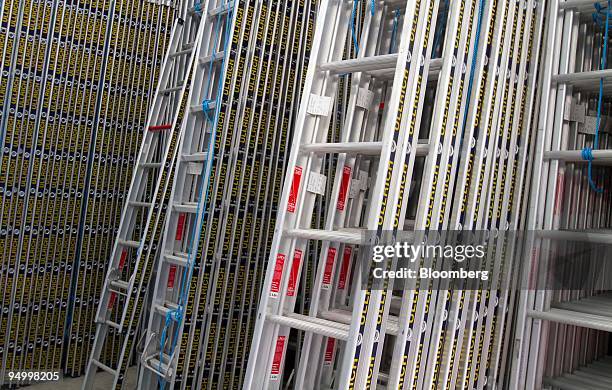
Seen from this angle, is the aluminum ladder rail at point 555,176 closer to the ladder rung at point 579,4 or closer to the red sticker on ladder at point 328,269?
the ladder rung at point 579,4

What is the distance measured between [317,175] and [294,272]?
0.52 meters

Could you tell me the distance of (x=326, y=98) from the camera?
9.38ft

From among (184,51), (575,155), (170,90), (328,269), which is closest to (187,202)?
(170,90)

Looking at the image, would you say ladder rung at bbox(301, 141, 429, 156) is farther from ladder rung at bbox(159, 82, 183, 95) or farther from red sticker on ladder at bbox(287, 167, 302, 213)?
ladder rung at bbox(159, 82, 183, 95)

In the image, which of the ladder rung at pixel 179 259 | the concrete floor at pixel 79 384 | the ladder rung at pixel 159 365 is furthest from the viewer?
the concrete floor at pixel 79 384

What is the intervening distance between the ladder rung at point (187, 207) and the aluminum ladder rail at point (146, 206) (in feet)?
1.04

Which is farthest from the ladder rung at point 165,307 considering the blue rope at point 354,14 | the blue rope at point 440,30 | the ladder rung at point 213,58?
the blue rope at point 440,30

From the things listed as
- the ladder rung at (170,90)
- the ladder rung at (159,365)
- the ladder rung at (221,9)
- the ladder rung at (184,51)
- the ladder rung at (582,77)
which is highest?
the ladder rung at (221,9)

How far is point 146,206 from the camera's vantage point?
15.4 ft

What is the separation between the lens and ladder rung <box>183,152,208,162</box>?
4.18m

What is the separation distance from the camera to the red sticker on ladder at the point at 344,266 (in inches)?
128

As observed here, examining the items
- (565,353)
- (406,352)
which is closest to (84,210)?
(406,352)

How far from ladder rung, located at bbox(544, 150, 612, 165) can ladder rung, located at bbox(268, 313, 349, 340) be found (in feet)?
4.95

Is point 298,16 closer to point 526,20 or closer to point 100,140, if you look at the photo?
point 526,20
